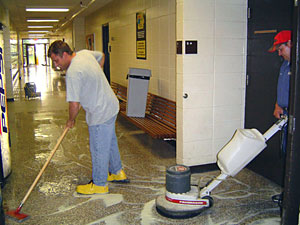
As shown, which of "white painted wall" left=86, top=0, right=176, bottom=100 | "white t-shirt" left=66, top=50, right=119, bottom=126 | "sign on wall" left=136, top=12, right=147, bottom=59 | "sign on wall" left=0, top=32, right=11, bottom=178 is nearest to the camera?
"white t-shirt" left=66, top=50, right=119, bottom=126

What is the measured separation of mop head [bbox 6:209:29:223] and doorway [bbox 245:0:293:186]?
2.54 meters

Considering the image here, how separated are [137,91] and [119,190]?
2.75 meters

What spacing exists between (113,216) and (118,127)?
3.56 m

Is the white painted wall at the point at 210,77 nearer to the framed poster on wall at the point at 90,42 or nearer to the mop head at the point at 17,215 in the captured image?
the mop head at the point at 17,215

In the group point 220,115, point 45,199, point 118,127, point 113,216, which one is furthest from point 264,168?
point 118,127

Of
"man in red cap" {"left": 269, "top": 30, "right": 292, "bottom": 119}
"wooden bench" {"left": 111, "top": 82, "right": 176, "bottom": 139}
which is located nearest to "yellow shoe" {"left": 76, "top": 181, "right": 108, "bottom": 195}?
"wooden bench" {"left": 111, "top": 82, "right": 176, "bottom": 139}

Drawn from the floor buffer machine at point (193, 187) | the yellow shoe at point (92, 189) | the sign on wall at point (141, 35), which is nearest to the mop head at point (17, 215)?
the yellow shoe at point (92, 189)

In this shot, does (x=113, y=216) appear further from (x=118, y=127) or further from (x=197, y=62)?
(x=118, y=127)

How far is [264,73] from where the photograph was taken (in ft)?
12.4

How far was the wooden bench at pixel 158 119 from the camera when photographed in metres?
4.79

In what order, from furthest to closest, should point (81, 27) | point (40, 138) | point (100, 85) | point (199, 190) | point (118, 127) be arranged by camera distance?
point (81, 27) → point (118, 127) → point (40, 138) → point (100, 85) → point (199, 190)

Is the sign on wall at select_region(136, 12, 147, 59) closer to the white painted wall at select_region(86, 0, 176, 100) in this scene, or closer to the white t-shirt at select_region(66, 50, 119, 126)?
the white painted wall at select_region(86, 0, 176, 100)

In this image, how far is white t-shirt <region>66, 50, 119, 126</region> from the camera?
324 centimetres

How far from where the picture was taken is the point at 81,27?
14.5m
